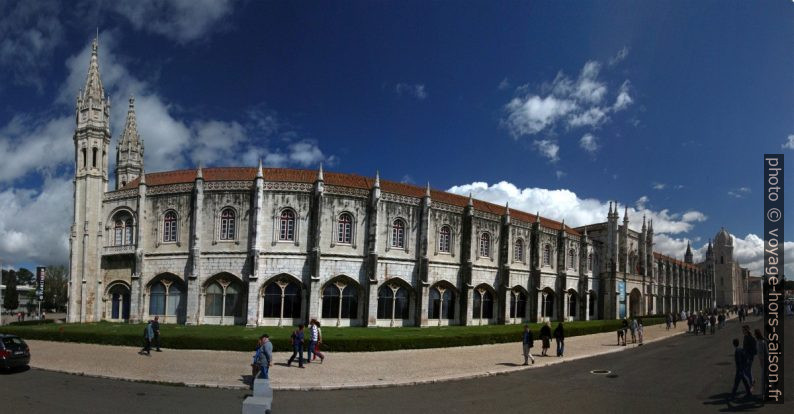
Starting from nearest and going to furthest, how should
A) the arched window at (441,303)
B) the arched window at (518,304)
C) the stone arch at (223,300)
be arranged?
1. the stone arch at (223,300)
2. the arched window at (441,303)
3. the arched window at (518,304)

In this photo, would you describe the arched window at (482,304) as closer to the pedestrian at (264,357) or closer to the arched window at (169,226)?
the arched window at (169,226)

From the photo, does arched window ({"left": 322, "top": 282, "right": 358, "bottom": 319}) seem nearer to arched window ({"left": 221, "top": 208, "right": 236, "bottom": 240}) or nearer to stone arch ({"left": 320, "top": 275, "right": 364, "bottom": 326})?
stone arch ({"left": 320, "top": 275, "right": 364, "bottom": 326})

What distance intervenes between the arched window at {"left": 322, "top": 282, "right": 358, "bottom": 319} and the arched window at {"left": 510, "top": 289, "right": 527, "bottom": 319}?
17.1m

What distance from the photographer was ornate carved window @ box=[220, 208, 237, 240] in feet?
115

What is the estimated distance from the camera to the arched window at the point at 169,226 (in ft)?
117

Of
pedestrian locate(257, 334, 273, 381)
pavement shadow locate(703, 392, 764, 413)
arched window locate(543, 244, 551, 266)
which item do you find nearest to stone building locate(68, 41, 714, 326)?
arched window locate(543, 244, 551, 266)

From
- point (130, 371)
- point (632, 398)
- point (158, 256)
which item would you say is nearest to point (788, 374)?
point (632, 398)

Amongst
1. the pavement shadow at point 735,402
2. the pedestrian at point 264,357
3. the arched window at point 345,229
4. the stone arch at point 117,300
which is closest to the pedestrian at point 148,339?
the pedestrian at point 264,357

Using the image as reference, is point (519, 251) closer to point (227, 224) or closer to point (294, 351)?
point (227, 224)

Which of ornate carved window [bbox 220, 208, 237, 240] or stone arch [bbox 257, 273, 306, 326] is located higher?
ornate carved window [bbox 220, 208, 237, 240]

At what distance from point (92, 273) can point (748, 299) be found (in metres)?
201

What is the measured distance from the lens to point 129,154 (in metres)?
52.0

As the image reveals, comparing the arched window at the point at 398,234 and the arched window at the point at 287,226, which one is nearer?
the arched window at the point at 287,226

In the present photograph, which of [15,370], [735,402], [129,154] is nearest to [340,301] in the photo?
[15,370]
